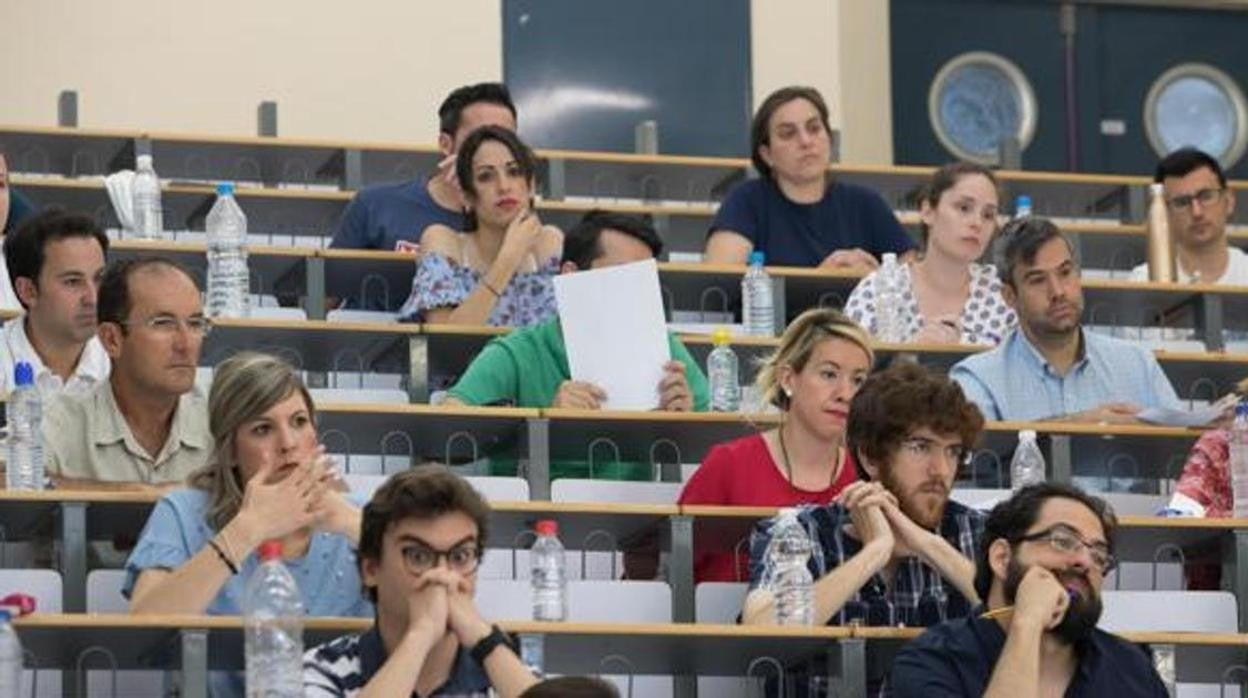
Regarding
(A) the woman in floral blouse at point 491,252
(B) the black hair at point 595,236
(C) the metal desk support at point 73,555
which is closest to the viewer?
(C) the metal desk support at point 73,555

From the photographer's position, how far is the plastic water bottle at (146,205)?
912 centimetres

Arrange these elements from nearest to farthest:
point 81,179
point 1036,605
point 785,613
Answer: point 1036,605
point 785,613
point 81,179

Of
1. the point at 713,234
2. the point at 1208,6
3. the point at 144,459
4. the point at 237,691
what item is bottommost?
the point at 237,691

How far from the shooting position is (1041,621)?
5.62 m

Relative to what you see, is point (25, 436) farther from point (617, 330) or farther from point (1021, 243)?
point (1021, 243)

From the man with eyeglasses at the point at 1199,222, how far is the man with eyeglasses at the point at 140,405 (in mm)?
4000

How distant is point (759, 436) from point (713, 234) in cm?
226

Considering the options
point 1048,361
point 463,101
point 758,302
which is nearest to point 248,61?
point 463,101

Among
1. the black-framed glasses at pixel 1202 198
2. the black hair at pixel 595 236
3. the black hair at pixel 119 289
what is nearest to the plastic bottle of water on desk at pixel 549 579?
the black hair at pixel 119 289

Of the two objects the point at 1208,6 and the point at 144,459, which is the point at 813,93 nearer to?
the point at 144,459

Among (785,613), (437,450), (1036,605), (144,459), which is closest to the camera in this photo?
(1036,605)

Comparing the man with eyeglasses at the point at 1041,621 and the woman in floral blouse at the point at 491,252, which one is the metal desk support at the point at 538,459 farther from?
the man with eyeglasses at the point at 1041,621

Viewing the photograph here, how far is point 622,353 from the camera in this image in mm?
7551

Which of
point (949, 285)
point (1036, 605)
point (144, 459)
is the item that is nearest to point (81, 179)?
point (949, 285)
